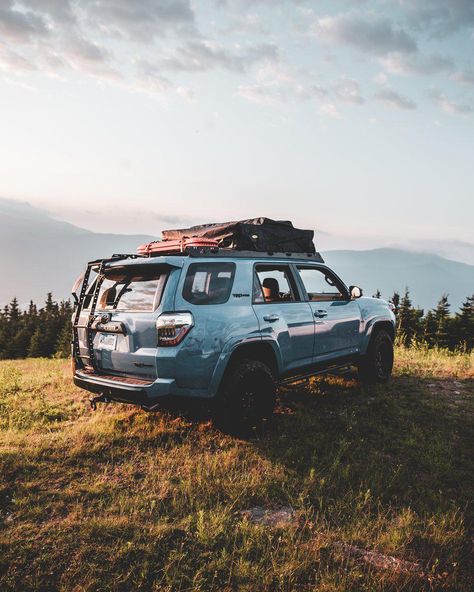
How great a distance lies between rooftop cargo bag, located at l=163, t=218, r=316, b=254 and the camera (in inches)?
221

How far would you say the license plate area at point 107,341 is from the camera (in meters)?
4.79

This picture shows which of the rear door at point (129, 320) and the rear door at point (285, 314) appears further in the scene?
the rear door at point (285, 314)

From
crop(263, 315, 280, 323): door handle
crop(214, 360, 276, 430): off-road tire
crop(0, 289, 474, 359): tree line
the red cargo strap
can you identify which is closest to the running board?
crop(214, 360, 276, 430): off-road tire

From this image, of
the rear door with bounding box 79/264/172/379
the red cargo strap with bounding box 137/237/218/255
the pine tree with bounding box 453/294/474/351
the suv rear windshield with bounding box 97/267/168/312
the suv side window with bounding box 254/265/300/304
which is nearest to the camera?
the rear door with bounding box 79/264/172/379

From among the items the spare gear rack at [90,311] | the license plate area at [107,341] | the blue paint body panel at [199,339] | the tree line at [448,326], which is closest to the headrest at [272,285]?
the blue paint body panel at [199,339]

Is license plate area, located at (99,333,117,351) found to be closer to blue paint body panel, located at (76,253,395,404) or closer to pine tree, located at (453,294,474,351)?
blue paint body panel, located at (76,253,395,404)

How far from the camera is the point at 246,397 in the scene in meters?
4.90

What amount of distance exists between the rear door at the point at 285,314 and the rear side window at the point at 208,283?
1.40ft

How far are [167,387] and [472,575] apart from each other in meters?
2.82

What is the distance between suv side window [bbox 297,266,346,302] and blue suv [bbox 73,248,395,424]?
0.14m

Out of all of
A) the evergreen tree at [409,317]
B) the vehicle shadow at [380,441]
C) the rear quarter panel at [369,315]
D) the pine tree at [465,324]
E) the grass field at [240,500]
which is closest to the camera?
the grass field at [240,500]

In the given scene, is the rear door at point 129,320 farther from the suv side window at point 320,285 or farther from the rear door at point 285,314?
the suv side window at point 320,285

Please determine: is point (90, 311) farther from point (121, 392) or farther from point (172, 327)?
point (172, 327)

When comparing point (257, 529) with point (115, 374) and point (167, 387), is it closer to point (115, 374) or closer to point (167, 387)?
point (167, 387)
